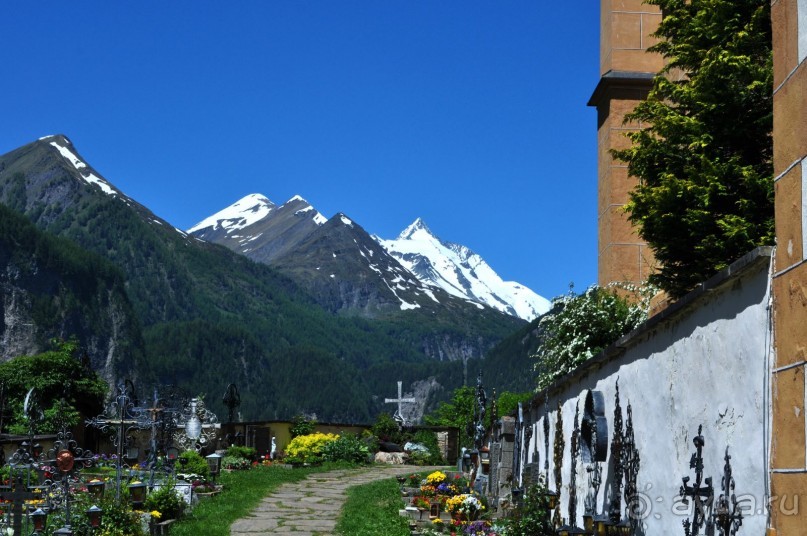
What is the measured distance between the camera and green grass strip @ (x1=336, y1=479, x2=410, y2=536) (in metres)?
14.9

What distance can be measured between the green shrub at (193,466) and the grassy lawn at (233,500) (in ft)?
1.67

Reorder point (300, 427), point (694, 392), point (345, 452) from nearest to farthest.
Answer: point (694, 392) < point (345, 452) < point (300, 427)

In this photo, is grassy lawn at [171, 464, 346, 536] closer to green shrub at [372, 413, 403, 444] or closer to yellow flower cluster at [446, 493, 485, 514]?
yellow flower cluster at [446, 493, 485, 514]

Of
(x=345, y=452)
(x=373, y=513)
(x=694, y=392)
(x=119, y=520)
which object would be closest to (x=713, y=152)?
(x=694, y=392)

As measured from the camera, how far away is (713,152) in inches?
525

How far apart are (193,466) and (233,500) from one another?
278 centimetres

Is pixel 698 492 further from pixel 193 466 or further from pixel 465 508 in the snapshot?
pixel 193 466

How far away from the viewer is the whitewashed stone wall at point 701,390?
612 cm

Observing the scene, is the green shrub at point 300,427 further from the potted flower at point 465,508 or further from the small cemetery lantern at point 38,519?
the small cemetery lantern at point 38,519

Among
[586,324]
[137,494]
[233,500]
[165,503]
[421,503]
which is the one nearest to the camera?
[137,494]

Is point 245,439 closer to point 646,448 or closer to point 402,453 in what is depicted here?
point 402,453

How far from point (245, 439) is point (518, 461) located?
732 inches

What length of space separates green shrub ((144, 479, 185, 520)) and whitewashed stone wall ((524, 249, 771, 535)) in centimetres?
734

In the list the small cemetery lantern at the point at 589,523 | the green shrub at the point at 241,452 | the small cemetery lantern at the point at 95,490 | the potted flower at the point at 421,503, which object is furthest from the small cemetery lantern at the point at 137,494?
the green shrub at the point at 241,452
